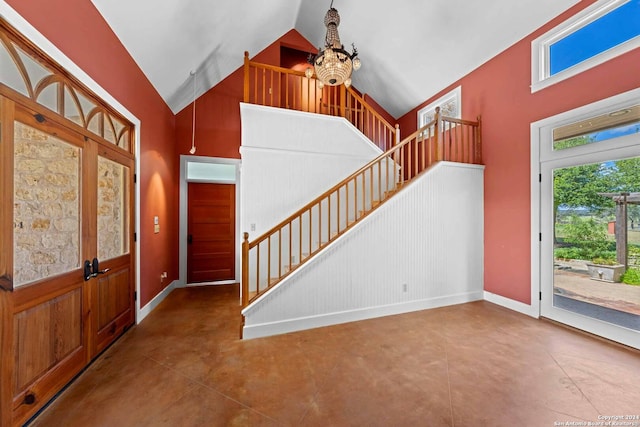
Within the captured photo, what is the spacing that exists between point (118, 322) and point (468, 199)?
5.11 metres

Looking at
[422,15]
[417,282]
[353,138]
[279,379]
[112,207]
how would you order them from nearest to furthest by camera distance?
[279,379] < [112,207] < [417,282] < [422,15] < [353,138]

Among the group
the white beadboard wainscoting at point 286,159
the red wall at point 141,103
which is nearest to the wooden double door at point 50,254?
the red wall at point 141,103

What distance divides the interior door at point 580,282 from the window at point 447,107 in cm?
202

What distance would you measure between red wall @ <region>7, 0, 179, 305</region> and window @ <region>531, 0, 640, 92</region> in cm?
519

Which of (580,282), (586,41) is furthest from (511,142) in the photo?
(580,282)

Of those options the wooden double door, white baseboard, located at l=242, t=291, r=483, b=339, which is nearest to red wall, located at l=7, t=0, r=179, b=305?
the wooden double door

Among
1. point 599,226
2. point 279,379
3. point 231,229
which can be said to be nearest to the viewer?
point 279,379

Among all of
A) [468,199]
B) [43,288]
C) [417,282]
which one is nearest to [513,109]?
[468,199]

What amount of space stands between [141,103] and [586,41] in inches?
224

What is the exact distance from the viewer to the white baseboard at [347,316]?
9.35 ft

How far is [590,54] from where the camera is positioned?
294cm

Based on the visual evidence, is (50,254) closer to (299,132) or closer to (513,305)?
(299,132)

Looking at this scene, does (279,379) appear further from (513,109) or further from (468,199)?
(513,109)

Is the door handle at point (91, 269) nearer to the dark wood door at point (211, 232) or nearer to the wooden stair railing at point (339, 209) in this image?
the wooden stair railing at point (339, 209)
